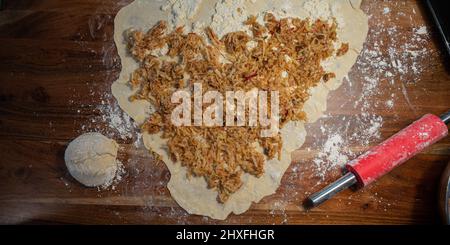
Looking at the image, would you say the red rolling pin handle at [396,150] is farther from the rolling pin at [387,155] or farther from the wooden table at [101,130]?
the wooden table at [101,130]

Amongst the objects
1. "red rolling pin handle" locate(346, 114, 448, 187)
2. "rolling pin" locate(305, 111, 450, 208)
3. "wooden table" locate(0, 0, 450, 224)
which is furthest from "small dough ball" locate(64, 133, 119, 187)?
"red rolling pin handle" locate(346, 114, 448, 187)

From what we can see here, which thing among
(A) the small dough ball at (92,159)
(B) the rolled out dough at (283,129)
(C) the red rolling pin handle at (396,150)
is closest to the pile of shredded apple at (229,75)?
(B) the rolled out dough at (283,129)

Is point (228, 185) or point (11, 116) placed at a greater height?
point (11, 116)

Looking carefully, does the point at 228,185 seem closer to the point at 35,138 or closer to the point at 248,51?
the point at 248,51

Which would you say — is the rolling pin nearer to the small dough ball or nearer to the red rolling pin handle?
the red rolling pin handle

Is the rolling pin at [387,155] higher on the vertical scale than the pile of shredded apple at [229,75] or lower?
lower
